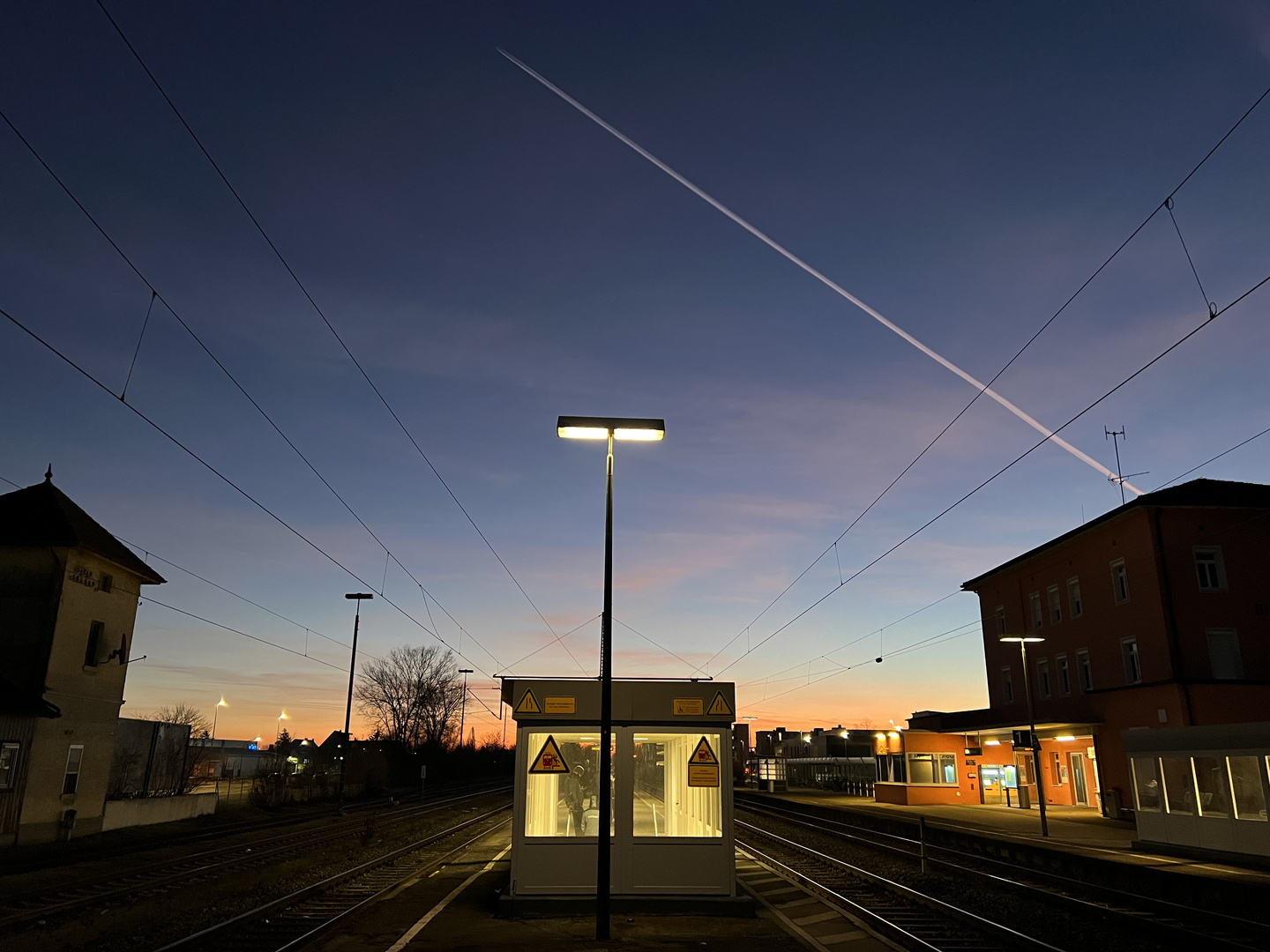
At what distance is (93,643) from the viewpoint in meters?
29.6

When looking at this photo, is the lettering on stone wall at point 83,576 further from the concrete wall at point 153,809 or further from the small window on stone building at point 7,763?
the concrete wall at point 153,809

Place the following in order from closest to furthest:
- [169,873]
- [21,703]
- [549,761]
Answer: [549,761], [169,873], [21,703]

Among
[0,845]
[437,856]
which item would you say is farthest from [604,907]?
[0,845]

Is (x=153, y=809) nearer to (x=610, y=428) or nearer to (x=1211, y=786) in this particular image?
(x=610, y=428)

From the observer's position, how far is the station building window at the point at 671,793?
14094 mm

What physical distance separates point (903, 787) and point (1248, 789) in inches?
1144

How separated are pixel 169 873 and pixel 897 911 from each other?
14.9 metres

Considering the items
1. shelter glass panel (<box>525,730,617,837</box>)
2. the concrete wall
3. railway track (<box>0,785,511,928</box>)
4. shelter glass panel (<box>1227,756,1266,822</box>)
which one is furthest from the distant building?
shelter glass panel (<box>1227,756,1266,822</box>)

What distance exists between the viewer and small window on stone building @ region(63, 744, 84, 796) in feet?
90.2

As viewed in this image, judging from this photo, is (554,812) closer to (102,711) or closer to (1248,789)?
(1248,789)

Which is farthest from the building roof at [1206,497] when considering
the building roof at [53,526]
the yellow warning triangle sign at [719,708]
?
the building roof at [53,526]

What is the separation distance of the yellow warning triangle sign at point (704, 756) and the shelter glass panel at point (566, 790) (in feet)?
4.26

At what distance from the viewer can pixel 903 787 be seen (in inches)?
1886

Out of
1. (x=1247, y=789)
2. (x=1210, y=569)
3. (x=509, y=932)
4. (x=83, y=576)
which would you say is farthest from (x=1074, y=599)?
(x=83, y=576)
